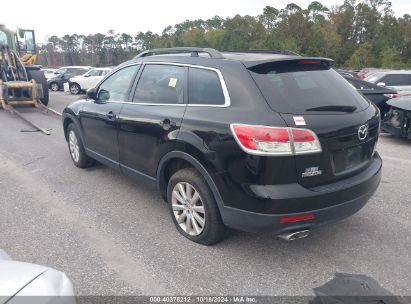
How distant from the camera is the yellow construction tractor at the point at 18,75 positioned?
1203 centimetres

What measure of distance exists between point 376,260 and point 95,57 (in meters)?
81.9

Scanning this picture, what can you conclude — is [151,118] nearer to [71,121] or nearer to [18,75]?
[71,121]

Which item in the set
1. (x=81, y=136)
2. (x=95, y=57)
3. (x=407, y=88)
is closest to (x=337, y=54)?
(x=407, y=88)

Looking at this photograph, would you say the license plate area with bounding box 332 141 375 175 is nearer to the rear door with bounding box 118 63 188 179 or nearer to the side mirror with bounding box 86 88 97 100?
the rear door with bounding box 118 63 188 179

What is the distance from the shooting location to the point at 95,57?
7781 centimetres

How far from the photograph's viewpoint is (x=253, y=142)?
105 inches

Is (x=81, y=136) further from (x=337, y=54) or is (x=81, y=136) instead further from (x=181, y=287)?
(x=337, y=54)

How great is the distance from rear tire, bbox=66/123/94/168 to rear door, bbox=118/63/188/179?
1403mm

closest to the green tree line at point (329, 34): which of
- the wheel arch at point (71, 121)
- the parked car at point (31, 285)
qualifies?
the wheel arch at point (71, 121)

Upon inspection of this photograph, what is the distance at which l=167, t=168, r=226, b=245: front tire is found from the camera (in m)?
3.10

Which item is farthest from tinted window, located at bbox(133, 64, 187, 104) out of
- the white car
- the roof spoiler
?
the white car

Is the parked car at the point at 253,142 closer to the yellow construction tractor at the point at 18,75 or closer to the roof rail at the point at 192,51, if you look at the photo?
the roof rail at the point at 192,51

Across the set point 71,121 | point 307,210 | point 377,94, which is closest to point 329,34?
point 377,94

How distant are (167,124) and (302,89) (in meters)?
1.26
